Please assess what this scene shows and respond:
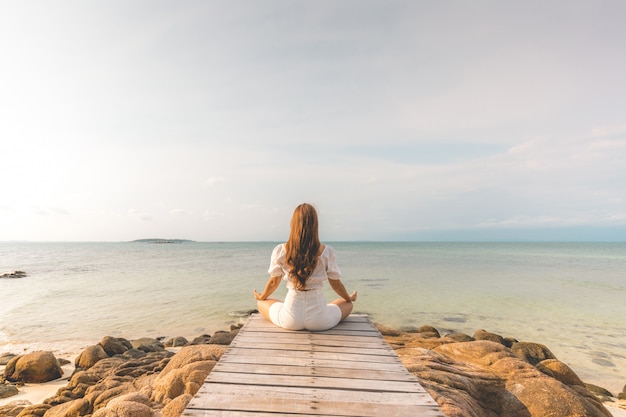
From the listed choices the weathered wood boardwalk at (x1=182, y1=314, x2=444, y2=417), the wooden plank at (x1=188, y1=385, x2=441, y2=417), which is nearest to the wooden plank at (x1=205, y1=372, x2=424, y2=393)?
the weathered wood boardwalk at (x1=182, y1=314, x2=444, y2=417)

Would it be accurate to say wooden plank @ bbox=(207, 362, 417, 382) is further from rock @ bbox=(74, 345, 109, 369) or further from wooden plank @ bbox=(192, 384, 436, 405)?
rock @ bbox=(74, 345, 109, 369)

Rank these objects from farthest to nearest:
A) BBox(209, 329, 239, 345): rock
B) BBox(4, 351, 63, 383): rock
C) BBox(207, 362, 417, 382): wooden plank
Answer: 1. BBox(209, 329, 239, 345): rock
2. BBox(4, 351, 63, 383): rock
3. BBox(207, 362, 417, 382): wooden plank

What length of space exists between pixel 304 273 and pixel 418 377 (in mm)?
2824

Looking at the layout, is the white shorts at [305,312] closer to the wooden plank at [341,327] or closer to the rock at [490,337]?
the wooden plank at [341,327]

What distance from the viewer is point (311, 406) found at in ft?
10.8

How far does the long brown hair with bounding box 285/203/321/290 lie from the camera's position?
213 inches

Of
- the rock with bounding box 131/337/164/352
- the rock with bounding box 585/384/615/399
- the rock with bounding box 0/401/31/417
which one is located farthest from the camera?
the rock with bounding box 131/337/164/352

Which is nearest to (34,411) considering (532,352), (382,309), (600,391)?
(532,352)

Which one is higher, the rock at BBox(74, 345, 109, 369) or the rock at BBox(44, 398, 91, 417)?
the rock at BBox(44, 398, 91, 417)

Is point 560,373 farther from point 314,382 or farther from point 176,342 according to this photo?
point 176,342

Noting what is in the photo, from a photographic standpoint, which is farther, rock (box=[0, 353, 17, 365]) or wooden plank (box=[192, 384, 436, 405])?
rock (box=[0, 353, 17, 365])

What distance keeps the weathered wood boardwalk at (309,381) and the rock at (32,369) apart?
6.51 metres

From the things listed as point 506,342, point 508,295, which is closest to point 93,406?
point 506,342

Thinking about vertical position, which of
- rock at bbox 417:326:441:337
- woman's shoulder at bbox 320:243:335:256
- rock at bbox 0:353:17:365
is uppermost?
woman's shoulder at bbox 320:243:335:256
